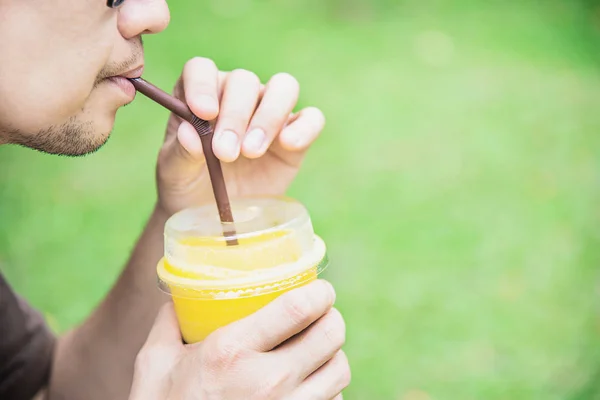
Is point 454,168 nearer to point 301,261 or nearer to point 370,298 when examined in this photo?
point 370,298

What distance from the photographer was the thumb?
134 centimetres

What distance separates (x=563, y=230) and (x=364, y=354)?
1.25 m

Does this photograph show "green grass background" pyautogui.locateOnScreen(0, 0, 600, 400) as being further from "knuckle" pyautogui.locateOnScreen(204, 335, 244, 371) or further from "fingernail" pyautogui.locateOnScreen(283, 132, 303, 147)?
"knuckle" pyautogui.locateOnScreen(204, 335, 244, 371)

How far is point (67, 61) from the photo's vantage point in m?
1.42

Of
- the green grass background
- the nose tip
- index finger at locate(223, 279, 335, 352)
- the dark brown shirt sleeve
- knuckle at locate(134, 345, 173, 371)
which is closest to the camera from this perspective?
index finger at locate(223, 279, 335, 352)

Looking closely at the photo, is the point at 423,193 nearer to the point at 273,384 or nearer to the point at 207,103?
Answer: the point at 207,103

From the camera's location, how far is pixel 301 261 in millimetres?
1273

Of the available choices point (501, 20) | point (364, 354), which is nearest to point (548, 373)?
point (364, 354)

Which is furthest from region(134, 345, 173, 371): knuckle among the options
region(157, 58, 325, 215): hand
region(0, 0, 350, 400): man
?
region(157, 58, 325, 215): hand

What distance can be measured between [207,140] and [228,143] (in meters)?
0.05

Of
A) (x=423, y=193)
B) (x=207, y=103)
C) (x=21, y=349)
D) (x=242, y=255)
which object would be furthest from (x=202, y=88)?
(x=423, y=193)

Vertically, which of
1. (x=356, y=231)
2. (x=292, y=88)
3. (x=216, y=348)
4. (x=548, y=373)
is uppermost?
(x=292, y=88)

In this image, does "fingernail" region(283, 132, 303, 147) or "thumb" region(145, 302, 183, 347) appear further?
"fingernail" region(283, 132, 303, 147)

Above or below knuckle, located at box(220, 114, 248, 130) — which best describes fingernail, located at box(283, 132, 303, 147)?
below
